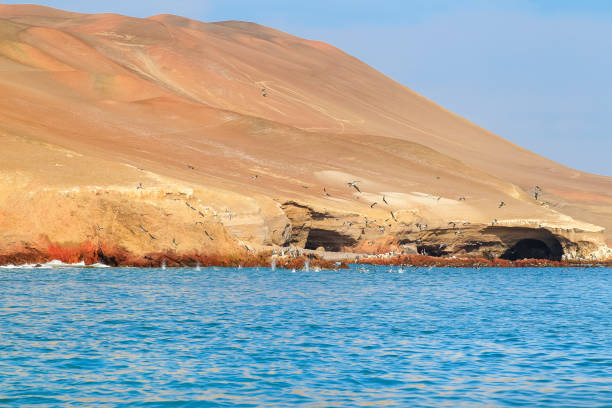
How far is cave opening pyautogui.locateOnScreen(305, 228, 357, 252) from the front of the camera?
7044 centimetres

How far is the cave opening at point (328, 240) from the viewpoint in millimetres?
70438

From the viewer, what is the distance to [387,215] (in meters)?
73.6

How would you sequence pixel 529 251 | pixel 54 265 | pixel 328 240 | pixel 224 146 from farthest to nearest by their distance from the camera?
pixel 224 146 → pixel 529 251 → pixel 328 240 → pixel 54 265

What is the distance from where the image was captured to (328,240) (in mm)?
71625

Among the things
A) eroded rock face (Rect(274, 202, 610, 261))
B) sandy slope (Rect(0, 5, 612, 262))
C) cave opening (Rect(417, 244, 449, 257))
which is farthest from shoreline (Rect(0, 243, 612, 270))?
cave opening (Rect(417, 244, 449, 257))

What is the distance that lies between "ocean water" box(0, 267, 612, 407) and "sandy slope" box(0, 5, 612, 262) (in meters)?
15.8

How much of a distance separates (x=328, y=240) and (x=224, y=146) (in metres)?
34.1

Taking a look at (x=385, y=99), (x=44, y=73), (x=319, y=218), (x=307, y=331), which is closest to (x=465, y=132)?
(x=385, y=99)

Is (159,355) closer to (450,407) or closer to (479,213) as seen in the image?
(450,407)

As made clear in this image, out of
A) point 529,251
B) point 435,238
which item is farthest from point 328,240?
point 529,251

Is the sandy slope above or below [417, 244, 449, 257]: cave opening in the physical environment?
above

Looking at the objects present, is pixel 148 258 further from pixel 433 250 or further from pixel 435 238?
pixel 433 250

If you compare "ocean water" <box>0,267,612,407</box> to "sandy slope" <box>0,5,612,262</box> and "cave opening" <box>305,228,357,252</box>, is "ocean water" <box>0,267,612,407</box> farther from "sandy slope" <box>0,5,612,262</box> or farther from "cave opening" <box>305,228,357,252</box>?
"cave opening" <box>305,228,357,252</box>

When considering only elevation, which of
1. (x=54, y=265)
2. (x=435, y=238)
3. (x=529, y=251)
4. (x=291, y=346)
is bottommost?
(x=54, y=265)
